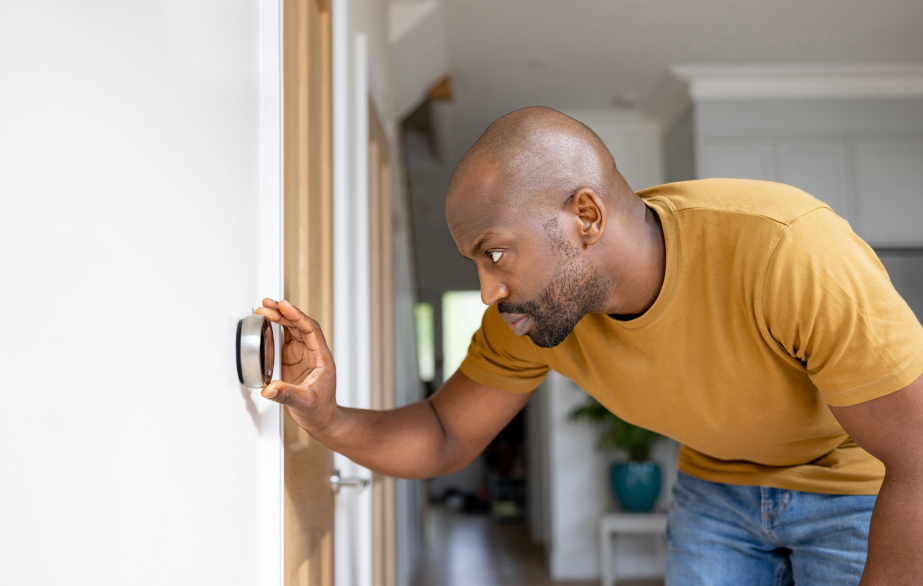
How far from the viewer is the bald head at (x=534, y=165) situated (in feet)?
2.96

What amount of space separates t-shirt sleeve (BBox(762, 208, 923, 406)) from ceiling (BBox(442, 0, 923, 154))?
2.45 metres

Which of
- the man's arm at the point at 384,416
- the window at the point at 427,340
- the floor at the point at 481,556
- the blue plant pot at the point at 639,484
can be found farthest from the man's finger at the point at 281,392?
the window at the point at 427,340

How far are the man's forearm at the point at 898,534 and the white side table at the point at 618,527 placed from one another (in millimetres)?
3030

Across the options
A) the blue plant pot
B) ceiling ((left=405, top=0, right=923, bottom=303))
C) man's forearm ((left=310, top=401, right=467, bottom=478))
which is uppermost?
ceiling ((left=405, top=0, right=923, bottom=303))

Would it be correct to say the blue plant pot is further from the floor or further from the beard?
the beard

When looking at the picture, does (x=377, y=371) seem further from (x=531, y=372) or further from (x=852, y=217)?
(x=852, y=217)

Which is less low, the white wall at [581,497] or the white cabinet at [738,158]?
the white cabinet at [738,158]

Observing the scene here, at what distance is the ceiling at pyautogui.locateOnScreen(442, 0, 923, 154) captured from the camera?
3029 millimetres

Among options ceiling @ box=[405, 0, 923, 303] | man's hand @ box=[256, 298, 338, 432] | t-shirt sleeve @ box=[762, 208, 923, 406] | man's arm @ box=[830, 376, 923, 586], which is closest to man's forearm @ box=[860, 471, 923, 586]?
man's arm @ box=[830, 376, 923, 586]

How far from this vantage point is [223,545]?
636 millimetres

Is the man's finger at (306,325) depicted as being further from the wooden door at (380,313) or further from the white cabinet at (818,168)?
the white cabinet at (818,168)

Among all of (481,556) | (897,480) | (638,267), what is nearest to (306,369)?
(638,267)

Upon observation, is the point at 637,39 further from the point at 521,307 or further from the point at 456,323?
the point at 456,323

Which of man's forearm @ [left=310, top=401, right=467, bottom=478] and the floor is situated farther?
the floor
